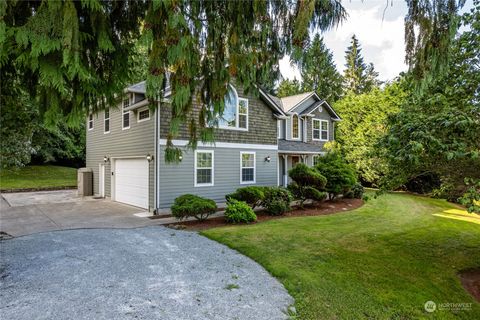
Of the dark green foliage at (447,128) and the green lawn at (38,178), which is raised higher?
the dark green foliage at (447,128)

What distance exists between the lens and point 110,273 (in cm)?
495

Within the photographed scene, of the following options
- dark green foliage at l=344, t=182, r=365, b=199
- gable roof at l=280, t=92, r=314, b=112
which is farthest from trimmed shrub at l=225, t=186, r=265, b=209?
gable roof at l=280, t=92, r=314, b=112

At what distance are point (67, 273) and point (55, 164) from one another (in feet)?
92.2

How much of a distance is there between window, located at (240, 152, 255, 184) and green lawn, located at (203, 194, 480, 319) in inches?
154

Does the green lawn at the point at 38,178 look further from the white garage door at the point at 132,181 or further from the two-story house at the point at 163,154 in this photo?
the white garage door at the point at 132,181

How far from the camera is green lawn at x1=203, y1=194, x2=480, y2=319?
438 centimetres

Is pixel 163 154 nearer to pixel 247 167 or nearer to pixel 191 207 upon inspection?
pixel 191 207

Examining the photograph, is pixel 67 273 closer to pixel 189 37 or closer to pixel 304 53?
pixel 189 37

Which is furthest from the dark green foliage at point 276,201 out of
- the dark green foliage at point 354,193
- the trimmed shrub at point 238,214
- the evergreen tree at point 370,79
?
the evergreen tree at point 370,79

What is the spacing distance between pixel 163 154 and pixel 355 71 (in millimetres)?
35631

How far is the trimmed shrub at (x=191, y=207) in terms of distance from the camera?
29.3ft

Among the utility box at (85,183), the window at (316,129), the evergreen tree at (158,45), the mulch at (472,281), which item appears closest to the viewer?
the evergreen tree at (158,45)

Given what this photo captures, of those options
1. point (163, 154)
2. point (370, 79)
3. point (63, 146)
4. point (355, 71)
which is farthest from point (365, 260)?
point (370, 79)

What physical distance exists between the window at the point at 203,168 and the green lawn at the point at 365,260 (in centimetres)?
372
